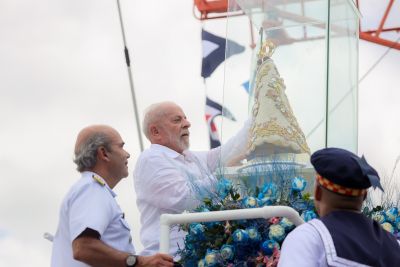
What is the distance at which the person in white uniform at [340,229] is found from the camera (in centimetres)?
265

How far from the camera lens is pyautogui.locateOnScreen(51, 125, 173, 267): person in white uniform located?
3.66 m

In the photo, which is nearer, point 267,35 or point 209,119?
point 267,35

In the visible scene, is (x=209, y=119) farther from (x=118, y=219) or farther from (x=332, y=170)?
(x=332, y=170)

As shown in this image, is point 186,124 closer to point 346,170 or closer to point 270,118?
point 270,118

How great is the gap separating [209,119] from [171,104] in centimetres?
667

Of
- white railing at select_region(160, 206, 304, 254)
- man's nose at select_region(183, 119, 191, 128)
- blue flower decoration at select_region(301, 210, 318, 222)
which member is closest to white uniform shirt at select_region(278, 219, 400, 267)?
white railing at select_region(160, 206, 304, 254)

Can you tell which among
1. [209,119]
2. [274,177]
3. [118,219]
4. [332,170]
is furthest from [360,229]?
[209,119]

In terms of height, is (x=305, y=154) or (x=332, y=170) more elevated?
(x=332, y=170)

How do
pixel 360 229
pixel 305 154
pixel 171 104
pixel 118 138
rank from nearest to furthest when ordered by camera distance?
pixel 360 229 → pixel 118 138 → pixel 305 154 → pixel 171 104

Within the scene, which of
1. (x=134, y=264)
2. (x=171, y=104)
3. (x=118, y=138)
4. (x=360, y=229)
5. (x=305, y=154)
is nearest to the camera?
(x=360, y=229)

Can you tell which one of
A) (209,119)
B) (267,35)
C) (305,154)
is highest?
(267,35)

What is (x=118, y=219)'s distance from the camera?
3.93 metres

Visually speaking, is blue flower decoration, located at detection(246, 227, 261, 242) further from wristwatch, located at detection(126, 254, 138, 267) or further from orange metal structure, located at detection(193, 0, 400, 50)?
orange metal structure, located at detection(193, 0, 400, 50)

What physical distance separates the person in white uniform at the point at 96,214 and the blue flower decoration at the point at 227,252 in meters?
0.23
